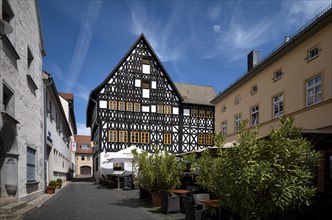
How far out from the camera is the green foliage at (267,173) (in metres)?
3.78

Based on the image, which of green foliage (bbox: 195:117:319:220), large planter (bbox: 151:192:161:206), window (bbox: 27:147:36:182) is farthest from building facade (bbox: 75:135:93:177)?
green foliage (bbox: 195:117:319:220)

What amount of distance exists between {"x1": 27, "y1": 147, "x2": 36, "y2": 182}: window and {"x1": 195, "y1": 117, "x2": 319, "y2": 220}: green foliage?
9.51 metres

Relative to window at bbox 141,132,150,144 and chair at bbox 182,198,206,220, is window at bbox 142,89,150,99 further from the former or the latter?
chair at bbox 182,198,206,220

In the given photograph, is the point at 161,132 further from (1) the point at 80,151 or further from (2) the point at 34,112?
(1) the point at 80,151

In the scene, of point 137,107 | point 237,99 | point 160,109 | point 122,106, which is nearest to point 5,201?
point 237,99

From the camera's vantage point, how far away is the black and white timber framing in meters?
27.3

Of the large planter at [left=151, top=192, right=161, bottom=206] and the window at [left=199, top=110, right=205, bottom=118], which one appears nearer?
the large planter at [left=151, top=192, right=161, bottom=206]

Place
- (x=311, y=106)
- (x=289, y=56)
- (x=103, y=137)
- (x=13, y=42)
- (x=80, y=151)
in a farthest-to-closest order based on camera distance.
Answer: (x=80, y=151) → (x=103, y=137) → (x=289, y=56) → (x=311, y=106) → (x=13, y=42)

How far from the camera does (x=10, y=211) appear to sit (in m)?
8.13

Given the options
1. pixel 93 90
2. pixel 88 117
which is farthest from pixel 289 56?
pixel 88 117

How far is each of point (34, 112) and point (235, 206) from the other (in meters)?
10.9

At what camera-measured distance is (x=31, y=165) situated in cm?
1179

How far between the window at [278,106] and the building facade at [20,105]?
12867mm

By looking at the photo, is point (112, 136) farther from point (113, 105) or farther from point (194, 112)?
point (194, 112)
